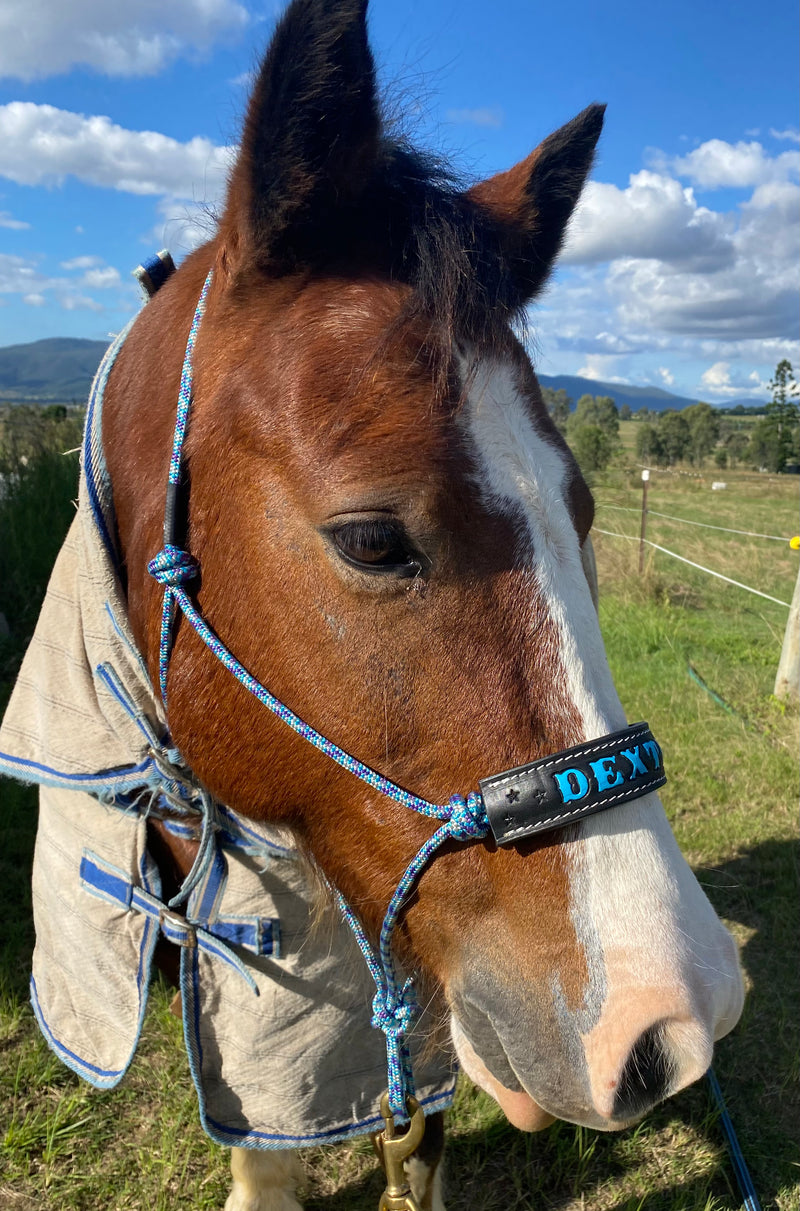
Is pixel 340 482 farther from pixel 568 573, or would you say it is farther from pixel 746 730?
pixel 746 730

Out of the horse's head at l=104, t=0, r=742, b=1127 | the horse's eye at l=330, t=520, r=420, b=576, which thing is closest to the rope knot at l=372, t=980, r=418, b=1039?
the horse's head at l=104, t=0, r=742, b=1127

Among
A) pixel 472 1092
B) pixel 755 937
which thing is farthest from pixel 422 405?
pixel 755 937

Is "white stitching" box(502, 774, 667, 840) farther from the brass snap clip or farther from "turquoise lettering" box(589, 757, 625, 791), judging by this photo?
the brass snap clip

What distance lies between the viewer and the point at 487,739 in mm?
1122

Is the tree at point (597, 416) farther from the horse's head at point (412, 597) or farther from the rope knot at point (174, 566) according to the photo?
the rope knot at point (174, 566)

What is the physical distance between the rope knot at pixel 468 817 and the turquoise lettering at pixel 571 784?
0.12 meters

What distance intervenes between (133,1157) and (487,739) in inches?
Answer: 91.4

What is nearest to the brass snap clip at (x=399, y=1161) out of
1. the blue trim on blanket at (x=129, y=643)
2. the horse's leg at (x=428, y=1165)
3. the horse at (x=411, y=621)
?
the horse at (x=411, y=621)

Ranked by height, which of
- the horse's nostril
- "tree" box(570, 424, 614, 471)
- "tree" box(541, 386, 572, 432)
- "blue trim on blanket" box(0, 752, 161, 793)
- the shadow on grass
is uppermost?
"tree" box(570, 424, 614, 471)

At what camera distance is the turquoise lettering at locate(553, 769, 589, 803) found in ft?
3.47

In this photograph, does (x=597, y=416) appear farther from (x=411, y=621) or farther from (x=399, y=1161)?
(x=411, y=621)

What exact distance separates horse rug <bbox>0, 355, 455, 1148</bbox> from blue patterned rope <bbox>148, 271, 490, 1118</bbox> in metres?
0.22

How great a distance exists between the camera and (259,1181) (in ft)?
7.11

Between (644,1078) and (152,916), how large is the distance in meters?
1.19
